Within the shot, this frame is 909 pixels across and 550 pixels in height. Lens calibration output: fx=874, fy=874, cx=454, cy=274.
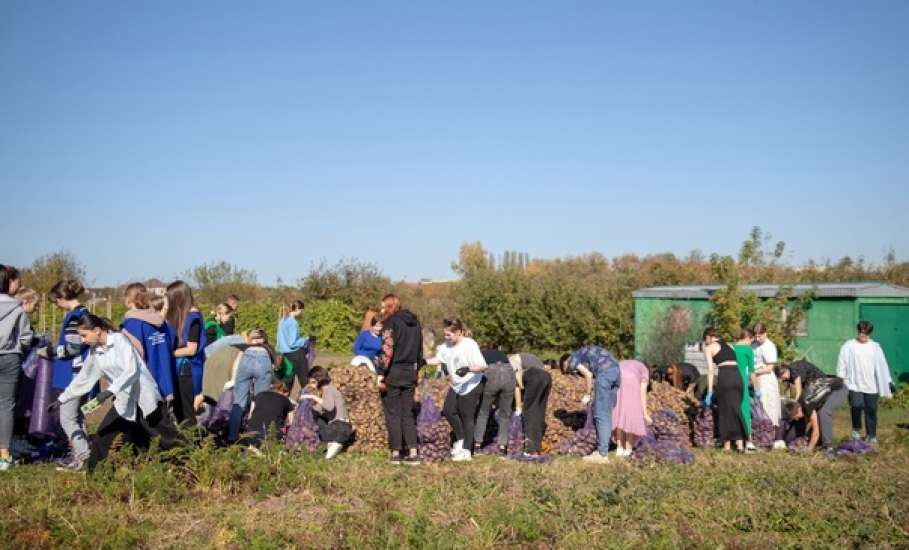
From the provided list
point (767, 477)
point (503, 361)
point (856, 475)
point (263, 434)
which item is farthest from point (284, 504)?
point (856, 475)

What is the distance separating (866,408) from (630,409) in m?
3.74

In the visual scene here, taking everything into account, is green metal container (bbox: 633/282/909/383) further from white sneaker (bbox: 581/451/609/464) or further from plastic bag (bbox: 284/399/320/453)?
plastic bag (bbox: 284/399/320/453)

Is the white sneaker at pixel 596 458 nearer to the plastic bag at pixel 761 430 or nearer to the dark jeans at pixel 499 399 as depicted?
the dark jeans at pixel 499 399

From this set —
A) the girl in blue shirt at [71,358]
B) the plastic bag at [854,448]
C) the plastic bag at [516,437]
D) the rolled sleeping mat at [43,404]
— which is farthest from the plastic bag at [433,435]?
the plastic bag at [854,448]

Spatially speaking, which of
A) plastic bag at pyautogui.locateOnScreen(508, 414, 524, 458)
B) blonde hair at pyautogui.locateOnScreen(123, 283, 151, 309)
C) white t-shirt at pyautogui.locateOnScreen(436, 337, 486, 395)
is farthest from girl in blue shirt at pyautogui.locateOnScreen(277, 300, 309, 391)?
blonde hair at pyautogui.locateOnScreen(123, 283, 151, 309)

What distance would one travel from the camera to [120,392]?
761cm

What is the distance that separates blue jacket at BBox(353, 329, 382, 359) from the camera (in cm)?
1204

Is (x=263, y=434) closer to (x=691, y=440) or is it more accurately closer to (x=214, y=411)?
(x=214, y=411)

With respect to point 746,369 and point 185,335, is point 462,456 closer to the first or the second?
point 185,335

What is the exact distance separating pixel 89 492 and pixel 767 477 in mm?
6504

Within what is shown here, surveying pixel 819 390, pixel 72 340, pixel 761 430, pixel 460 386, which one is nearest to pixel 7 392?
pixel 72 340

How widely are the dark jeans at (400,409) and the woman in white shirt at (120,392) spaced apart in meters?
2.74

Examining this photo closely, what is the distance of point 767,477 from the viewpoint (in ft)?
29.4

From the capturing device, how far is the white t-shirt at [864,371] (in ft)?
39.1
